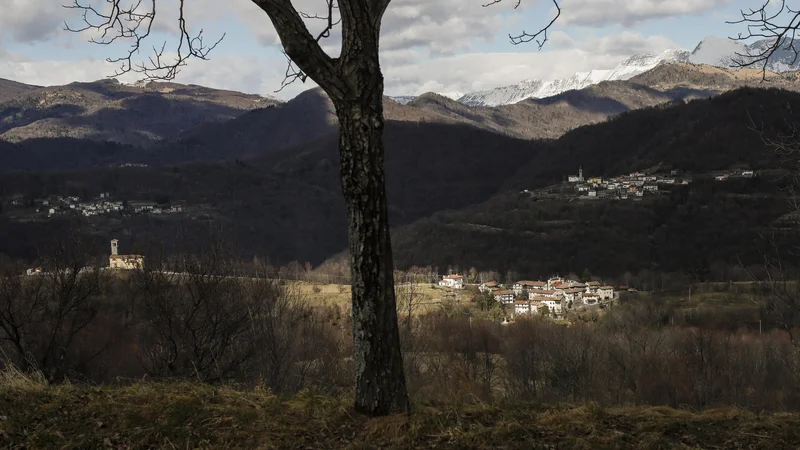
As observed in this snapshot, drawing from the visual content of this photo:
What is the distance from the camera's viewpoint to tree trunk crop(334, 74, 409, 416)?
4066 millimetres

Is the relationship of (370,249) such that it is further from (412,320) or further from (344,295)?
(344,295)

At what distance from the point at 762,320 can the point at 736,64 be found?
50784mm

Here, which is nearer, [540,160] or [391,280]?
[391,280]

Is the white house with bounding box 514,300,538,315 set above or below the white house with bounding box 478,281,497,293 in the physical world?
below

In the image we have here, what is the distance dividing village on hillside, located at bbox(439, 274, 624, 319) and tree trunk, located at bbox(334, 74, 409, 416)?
2377 inches

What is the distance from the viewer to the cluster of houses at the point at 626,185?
123 metres

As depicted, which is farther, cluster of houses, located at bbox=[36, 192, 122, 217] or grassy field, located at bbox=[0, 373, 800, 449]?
cluster of houses, located at bbox=[36, 192, 122, 217]

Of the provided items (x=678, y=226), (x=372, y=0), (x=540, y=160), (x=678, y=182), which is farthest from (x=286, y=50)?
(x=540, y=160)

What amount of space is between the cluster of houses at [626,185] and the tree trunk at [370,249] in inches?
4786

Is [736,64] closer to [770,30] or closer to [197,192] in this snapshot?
[770,30]

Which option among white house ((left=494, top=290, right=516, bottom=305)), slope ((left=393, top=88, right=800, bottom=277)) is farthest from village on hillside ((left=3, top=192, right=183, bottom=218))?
white house ((left=494, top=290, right=516, bottom=305))

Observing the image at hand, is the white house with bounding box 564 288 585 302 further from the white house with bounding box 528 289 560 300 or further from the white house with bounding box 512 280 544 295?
the white house with bounding box 512 280 544 295

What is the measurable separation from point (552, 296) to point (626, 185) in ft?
212

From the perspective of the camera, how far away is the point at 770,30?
502 centimetres
